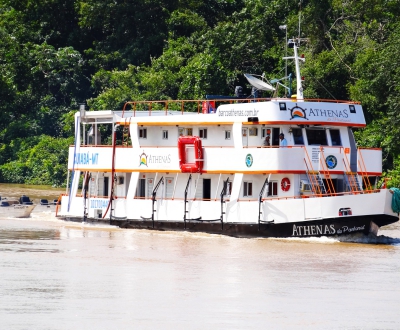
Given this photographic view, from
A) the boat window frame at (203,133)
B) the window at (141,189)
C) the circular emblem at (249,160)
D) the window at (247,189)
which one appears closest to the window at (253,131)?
the circular emblem at (249,160)

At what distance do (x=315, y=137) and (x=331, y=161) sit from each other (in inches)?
43.7

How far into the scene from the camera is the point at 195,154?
37062 millimetres

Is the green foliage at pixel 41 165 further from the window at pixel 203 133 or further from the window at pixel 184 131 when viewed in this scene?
the window at pixel 203 133

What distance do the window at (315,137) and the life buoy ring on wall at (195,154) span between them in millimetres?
3634

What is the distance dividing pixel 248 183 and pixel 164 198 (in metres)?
3.59

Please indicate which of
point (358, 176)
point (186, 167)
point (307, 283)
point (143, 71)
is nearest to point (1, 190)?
point (143, 71)

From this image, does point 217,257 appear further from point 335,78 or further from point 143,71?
point 143,71

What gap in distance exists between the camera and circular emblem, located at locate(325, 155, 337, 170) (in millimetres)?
35375

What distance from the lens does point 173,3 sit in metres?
71.4

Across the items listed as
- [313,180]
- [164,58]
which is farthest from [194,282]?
[164,58]

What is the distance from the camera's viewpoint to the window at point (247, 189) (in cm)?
3650

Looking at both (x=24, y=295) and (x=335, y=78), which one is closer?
(x=24, y=295)

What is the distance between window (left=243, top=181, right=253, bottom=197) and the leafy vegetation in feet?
47.5

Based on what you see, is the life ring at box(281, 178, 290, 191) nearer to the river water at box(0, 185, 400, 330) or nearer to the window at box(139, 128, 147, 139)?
the river water at box(0, 185, 400, 330)
